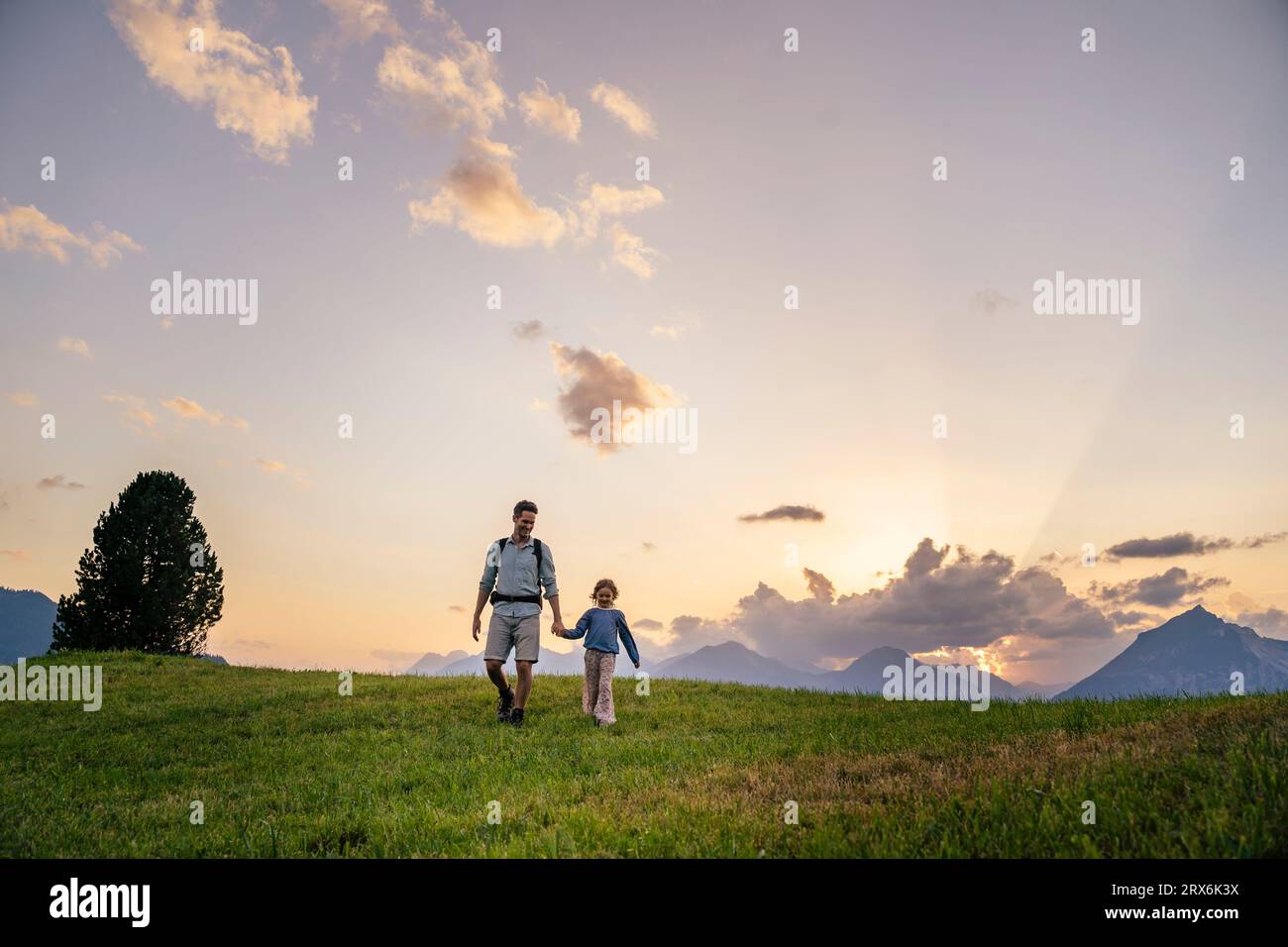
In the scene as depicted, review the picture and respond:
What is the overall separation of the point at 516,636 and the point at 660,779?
17.8 ft

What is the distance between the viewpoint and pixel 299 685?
19.9 metres

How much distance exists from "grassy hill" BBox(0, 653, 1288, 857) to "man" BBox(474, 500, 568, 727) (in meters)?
1.22

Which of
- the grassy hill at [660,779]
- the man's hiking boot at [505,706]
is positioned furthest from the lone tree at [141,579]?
the man's hiking boot at [505,706]

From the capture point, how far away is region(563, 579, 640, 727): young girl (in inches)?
539

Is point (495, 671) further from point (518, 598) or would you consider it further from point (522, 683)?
point (518, 598)

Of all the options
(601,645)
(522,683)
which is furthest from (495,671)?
(601,645)

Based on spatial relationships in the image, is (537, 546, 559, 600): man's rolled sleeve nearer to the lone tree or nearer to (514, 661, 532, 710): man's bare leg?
(514, 661, 532, 710): man's bare leg

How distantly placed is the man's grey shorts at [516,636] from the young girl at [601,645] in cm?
65

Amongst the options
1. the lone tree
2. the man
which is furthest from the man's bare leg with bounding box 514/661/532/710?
the lone tree

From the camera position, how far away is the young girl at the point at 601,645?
44.9ft
